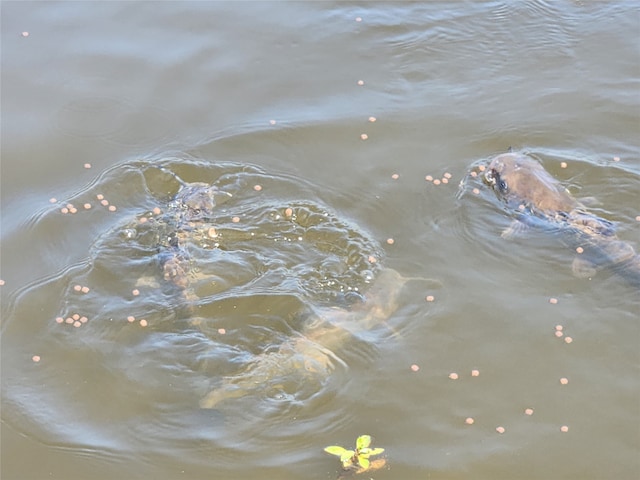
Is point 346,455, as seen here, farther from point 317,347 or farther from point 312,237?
point 312,237

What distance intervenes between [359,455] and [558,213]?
248 cm

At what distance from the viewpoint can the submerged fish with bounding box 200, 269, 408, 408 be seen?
4.66m

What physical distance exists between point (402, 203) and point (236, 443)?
232cm

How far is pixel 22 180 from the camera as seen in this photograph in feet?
20.1

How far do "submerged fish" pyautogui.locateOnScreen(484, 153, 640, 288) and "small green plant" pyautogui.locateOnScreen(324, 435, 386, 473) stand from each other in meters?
2.07

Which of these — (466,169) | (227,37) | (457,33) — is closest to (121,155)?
(227,37)

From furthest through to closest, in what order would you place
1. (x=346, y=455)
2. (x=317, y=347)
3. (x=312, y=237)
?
(x=312, y=237) < (x=317, y=347) < (x=346, y=455)

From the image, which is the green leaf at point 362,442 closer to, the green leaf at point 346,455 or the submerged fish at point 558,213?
the green leaf at point 346,455

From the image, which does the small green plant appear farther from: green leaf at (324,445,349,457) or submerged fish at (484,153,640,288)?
submerged fish at (484,153,640,288)

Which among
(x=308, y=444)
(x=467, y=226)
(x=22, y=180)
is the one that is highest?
(x=22, y=180)

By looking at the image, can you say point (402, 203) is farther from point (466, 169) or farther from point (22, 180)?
point (22, 180)

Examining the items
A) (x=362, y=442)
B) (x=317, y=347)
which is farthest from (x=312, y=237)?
(x=362, y=442)

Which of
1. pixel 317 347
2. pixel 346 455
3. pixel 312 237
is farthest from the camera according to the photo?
pixel 312 237

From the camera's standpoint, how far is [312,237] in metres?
5.57
